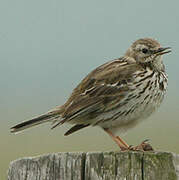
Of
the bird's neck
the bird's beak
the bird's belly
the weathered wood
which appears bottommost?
the weathered wood

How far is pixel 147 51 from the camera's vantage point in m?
9.41

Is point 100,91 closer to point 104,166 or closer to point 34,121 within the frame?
point 34,121

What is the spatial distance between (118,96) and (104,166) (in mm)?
3384

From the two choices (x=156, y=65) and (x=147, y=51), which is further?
(x=147, y=51)

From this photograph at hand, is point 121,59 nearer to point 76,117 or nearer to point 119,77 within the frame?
point 119,77

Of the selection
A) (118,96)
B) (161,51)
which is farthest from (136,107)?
(161,51)

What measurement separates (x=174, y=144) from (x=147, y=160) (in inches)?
413

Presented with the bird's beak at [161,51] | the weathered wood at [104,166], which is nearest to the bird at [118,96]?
the bird's beak at [161,51]

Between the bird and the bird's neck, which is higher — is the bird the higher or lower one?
the lower one

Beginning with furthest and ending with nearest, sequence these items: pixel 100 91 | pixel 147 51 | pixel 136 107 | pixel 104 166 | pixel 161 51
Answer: pixel 147 51 < pixel 161 51 < pixel 100 91 < pixel 136 107 < pixel 104 166

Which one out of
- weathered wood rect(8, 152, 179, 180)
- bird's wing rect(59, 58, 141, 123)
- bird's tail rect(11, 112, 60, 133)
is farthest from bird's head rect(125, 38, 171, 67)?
weathered wood rect(8, 152, 179, 180)

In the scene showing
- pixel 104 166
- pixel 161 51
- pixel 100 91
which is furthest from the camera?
pixel 161 51

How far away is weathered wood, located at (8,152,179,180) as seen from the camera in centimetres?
555

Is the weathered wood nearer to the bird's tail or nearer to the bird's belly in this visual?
the bird's belly
